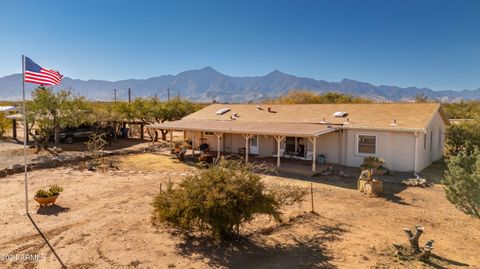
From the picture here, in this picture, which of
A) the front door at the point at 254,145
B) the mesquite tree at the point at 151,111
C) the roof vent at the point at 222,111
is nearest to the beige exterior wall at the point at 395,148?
the front door at the point at 254,145

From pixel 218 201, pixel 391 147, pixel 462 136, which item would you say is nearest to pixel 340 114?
pixel 391 147

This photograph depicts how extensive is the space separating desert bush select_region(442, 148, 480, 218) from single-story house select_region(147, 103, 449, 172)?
8856mm

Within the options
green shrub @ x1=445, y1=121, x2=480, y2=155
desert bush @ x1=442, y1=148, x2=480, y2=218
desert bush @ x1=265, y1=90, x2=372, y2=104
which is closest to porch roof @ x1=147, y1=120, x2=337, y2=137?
desert bush @ x1=442, y1=148, x2=480, y2=218

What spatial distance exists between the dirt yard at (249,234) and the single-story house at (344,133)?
3.94m

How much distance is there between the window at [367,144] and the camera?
18625 mm

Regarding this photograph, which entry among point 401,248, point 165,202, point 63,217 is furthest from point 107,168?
point 401,248

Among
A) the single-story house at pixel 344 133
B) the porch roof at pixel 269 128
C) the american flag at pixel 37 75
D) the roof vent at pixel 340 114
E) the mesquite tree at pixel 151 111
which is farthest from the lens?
the mesquite tree at pixel 151 111

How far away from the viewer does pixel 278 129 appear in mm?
19469

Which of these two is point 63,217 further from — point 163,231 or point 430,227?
point 430,227

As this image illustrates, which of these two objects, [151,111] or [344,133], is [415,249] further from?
[151,111]

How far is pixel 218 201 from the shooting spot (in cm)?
794

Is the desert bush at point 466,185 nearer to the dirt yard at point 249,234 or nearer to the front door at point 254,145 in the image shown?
the dirt yard at point 249,234

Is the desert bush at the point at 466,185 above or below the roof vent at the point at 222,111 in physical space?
below

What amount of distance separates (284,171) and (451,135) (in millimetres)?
12862
